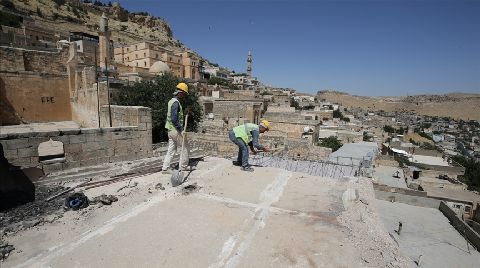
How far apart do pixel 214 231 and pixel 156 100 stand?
694 inches

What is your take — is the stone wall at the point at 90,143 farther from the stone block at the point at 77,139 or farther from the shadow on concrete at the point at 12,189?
the shadow on concrete at the point at 12,189

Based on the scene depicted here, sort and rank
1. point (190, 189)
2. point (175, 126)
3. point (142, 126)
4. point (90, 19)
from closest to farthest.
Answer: point (190, 189) < point (175, 126) < point (142, 126) < point (90, 19)

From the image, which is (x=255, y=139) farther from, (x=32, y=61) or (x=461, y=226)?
(x=32, y=61)

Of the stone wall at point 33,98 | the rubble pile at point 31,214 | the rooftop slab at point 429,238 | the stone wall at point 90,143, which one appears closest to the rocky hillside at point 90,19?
the stone wall at point 33,98

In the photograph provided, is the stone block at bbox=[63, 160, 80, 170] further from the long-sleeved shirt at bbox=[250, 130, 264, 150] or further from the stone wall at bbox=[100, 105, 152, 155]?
the long-sleeved shirt at bbox=[250, 130, 264, 150]

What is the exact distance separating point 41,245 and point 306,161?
20.4ft

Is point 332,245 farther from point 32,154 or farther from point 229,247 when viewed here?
point 32,154

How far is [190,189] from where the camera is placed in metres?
4.76

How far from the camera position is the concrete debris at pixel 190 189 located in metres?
4.62

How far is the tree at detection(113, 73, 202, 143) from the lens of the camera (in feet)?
61.7

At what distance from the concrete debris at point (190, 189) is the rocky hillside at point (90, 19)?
58991 mm

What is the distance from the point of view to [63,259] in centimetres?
271

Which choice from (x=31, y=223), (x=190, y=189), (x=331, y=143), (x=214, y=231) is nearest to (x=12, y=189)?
(x=31, y=223)

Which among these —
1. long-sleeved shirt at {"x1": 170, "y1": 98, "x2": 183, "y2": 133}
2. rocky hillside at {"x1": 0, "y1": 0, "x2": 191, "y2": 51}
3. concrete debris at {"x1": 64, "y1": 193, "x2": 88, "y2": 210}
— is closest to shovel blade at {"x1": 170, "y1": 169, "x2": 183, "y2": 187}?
long-sleeved shirt at {"x1": 170, "y1": 98, "x2": 183, "y2": 133}
